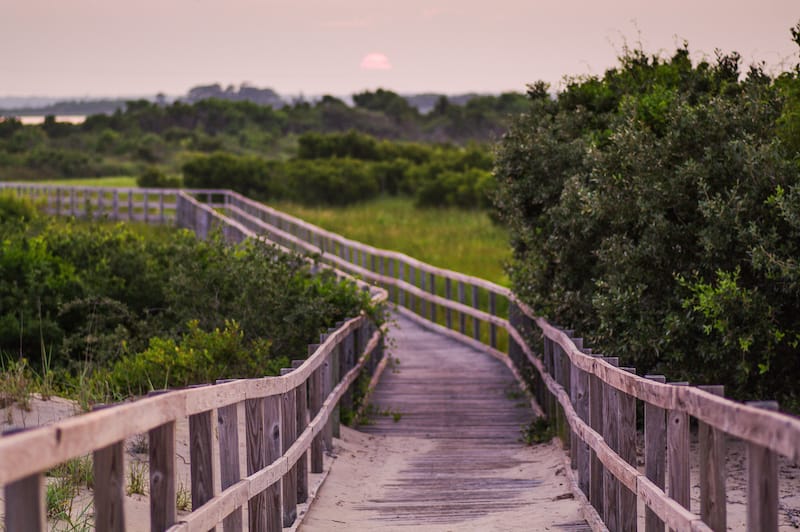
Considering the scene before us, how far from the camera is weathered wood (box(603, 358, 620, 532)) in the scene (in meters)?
6.28

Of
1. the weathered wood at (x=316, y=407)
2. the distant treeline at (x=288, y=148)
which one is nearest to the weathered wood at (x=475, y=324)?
the distant treeline at (x=288, y=148)

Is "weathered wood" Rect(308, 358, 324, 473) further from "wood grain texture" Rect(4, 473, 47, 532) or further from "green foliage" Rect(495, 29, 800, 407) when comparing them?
"wood grain texture" Rect(4, 473, 47, 532)

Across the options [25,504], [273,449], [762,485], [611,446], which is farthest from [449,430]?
[25,504]

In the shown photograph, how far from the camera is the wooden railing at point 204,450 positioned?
2.88m

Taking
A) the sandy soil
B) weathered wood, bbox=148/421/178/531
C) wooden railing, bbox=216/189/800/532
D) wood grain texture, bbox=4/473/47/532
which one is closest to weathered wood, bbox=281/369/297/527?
the sandy soil

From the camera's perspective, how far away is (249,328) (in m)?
12.1

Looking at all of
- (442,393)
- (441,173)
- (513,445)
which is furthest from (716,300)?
(441,173)

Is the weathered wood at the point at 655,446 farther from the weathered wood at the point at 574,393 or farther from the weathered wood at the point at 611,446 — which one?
the weathered wood at the point at 574,393

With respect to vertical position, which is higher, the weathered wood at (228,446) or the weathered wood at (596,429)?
the weathered wood at (228,446)

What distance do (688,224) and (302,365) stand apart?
11.2 feet

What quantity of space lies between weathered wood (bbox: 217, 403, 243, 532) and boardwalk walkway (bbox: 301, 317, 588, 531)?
2.30 m

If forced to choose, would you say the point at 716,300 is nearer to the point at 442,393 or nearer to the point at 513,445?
the point at 513,445

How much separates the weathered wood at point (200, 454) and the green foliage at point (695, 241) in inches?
175

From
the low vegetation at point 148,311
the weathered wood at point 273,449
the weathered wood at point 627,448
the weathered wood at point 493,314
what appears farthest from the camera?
the weathered wood at point 493,314
